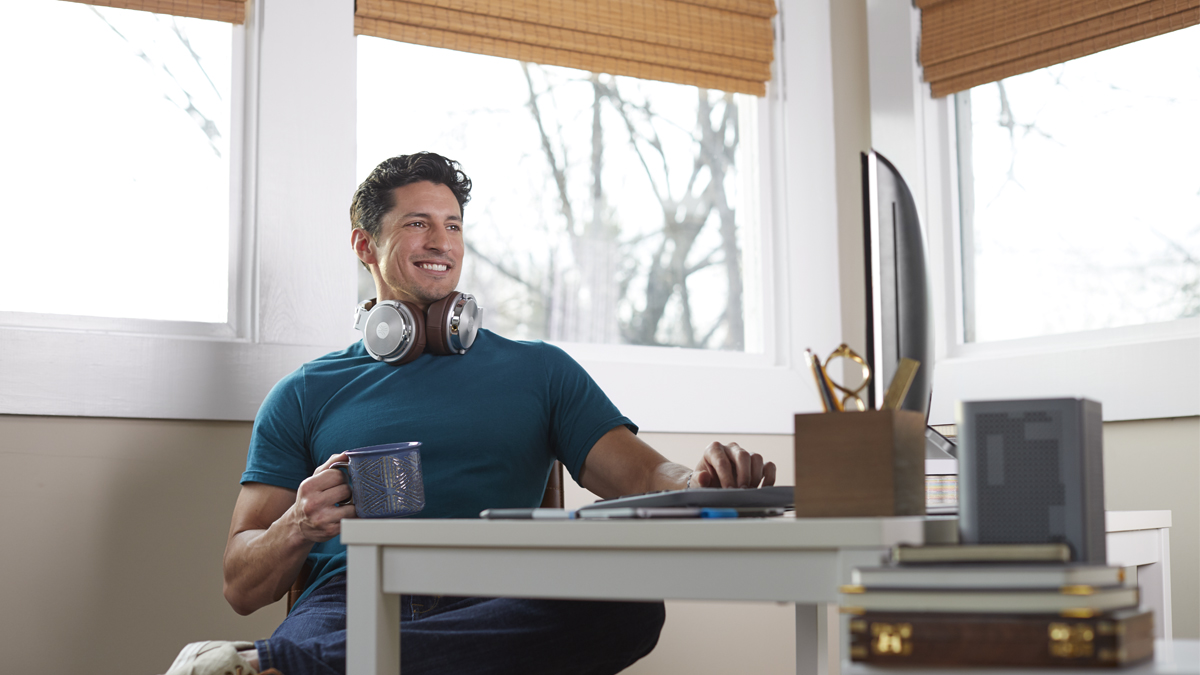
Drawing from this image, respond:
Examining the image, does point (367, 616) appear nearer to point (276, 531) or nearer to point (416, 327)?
point (276, 531)

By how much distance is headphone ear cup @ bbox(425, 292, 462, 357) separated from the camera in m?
1.79

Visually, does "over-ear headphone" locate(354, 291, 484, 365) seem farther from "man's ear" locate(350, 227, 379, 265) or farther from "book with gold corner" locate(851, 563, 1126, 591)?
"book with gold corner" locate(851, 563, 1126, 591)

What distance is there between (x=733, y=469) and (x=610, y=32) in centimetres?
150

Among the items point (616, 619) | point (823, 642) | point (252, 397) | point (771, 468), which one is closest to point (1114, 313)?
point (823, 642)

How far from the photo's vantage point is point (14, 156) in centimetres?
198

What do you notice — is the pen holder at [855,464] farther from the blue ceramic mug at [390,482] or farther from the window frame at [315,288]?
the window frame at [315,288]

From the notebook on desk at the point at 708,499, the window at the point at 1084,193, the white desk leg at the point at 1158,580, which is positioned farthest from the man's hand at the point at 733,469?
the window at the point at 1084,193

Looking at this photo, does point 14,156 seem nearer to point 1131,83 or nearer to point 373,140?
point 373,140

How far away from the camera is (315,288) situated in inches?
83.6

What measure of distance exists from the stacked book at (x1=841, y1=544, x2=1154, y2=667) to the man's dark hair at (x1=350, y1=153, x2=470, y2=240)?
4.67ft

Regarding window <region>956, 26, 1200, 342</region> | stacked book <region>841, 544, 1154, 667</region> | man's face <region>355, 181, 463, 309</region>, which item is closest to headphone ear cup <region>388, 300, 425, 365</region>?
man's face <region>355, 181, 463, 309</region>

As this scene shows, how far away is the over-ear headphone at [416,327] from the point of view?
1.74 metres

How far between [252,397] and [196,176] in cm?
49

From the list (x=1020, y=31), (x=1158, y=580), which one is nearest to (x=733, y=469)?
(x=1158, y=580)
